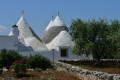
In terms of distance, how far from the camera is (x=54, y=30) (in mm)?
32438

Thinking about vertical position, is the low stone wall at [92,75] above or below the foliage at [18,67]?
below

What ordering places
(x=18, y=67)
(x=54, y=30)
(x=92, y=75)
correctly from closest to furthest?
(x=92, y=75), (x=18, y=67), (x=54, y=30)

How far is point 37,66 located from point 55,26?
15521mm

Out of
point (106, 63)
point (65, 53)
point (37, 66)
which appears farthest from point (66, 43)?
point (37, 66)

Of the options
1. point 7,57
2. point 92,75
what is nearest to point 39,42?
point 7,57

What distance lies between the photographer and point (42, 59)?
18125 mm

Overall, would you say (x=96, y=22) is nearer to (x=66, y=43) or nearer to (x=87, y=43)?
(x=87, y=43)

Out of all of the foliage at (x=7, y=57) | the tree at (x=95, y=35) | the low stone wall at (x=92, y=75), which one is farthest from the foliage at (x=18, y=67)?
the tree at (x=95, y=35)

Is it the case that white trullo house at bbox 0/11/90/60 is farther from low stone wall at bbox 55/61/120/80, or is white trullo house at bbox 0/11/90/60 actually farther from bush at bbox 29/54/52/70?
low stone wall at bbox 55/61/120/80

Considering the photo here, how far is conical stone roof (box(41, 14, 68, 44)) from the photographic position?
105 ft

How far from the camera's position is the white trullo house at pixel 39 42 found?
87.1 ft

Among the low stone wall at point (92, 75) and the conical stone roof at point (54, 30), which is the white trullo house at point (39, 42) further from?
the low stone wall at point (92, 75)

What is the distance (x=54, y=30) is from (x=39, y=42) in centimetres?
409

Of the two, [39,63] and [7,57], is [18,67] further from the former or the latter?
[39,63]
